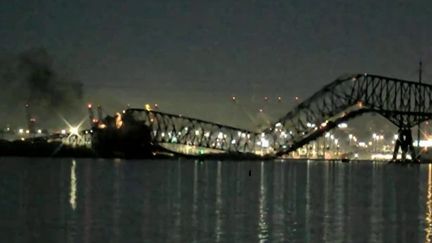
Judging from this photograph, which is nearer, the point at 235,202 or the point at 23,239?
the point at 23,239

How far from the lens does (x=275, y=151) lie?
18100 centimetres

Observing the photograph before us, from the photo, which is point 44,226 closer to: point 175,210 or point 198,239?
point 198,239

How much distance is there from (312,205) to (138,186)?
19799mm

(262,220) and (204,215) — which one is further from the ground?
(204,215)

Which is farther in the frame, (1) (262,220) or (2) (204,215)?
(2) (204,215)

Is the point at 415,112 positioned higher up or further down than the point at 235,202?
higher up

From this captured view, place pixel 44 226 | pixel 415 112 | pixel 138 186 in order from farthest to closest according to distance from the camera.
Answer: pixel 415 112, pixel 138 186, pixel 44 226

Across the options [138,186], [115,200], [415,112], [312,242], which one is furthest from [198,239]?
[415,112]

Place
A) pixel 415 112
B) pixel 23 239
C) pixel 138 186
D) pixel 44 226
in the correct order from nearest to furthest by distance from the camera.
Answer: pixel 23 239, pixel 44 226, pixel 138 186, pixel 415 112

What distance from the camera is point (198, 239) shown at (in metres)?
33.1

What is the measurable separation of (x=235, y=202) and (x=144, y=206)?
22.1 ft

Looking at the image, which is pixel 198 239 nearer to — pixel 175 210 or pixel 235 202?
pixel 175 210

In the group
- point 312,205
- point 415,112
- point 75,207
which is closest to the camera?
point 75,207

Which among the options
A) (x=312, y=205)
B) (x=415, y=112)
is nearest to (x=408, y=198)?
(x=312, y=205)
